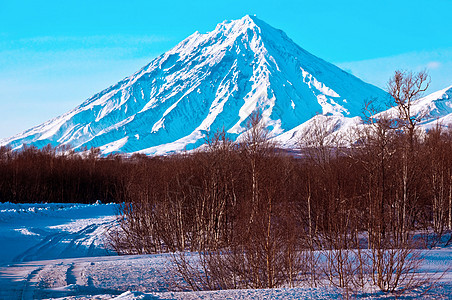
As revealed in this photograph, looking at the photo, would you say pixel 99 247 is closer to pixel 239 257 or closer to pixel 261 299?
pixel 239 257

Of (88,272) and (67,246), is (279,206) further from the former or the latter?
(67,246)

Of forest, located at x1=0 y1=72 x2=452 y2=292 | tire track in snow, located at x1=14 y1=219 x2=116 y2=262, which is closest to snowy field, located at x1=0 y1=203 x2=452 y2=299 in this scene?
tire track in snow, located at x1=14 y1=219 x2=116 y2=262

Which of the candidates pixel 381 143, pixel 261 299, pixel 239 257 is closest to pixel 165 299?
pixel 261 299

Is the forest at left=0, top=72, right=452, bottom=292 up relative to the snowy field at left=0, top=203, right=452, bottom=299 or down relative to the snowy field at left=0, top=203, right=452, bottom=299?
up

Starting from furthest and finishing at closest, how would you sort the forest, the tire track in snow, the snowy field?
the tire track in snow
the forest
the snowy field

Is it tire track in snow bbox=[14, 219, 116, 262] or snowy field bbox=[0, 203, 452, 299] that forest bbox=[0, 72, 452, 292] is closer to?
snowy field bbox=[0, 203, 452, 299]

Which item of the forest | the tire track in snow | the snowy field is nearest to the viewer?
the snowy field

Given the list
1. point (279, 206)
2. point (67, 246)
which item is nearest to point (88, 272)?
point (279, 206)

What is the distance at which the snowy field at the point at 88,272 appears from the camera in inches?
208

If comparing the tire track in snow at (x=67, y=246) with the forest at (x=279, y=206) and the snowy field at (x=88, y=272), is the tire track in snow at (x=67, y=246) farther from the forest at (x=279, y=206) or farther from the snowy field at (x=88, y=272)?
the forest at (x=279, y=206)

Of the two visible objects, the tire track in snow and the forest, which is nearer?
the forest

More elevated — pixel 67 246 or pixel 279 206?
pixel 279 206

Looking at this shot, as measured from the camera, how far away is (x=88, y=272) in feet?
27.7

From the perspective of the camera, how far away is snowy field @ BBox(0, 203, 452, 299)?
5.28 metres
